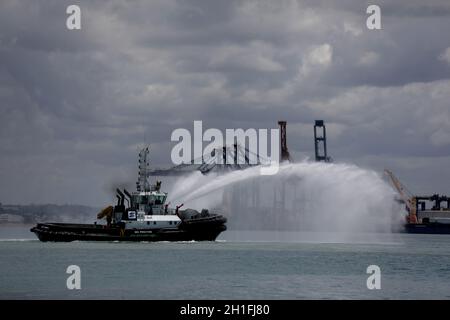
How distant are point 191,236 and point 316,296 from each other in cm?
4411

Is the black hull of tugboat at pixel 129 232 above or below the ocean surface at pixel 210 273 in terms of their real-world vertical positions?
above

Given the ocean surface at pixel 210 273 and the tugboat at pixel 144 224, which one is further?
the tugboat at pixel 144 224

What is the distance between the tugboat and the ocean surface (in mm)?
1371

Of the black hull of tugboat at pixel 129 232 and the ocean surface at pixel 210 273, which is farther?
Result: the black hull of tugboat at pixel 129 232

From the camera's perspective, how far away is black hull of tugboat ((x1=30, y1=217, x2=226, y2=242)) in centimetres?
9694

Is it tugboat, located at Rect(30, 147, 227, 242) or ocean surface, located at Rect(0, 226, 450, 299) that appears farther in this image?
tugboat, located at Rect(30, 147, 227, 242)

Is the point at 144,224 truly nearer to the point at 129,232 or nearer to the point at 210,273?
the point at 129,232

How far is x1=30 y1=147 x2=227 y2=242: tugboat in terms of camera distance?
97.1 m

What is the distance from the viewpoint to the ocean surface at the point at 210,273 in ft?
189

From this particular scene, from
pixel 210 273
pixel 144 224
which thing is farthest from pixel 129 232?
pixel 210 273

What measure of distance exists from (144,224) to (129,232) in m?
1.89

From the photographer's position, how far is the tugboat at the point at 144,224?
97.1 m

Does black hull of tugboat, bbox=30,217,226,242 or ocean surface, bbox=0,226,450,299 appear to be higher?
black hull of tugboat, bbox=30,217,226,242
